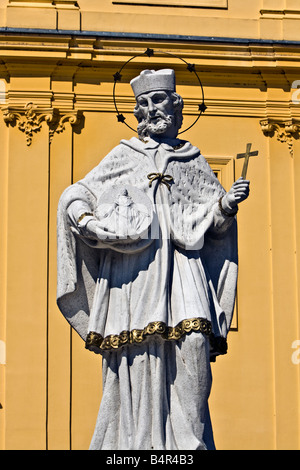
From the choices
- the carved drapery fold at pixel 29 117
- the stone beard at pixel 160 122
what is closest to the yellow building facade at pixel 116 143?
the carved drapery fold at pixel 29 117

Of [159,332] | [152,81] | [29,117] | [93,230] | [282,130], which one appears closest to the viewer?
[159,332]

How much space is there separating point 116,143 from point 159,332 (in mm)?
11726

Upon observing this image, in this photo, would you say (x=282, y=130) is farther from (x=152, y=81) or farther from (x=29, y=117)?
(x=152, y=81)

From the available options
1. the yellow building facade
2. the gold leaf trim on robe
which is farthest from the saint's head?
the yellow building facade

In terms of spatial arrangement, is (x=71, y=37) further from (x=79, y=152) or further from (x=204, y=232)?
(x=204, y=232)

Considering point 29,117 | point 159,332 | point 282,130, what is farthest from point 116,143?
point 159,332

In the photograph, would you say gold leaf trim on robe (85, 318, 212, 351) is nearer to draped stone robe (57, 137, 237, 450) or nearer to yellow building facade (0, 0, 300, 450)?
draped stone robe (57, 137, 237, 450)

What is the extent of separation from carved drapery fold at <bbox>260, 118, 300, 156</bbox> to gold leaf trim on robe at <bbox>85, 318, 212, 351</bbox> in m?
12.1

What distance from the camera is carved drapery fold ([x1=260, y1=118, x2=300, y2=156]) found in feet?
85.5

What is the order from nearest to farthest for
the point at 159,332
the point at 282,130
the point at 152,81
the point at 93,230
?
the point at 159,332 < the point at 93,230 < the point at 152,81 < the point at 282,130

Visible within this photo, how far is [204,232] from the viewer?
14.4 metres

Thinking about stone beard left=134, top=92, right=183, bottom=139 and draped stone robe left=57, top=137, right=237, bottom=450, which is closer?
draped stone robe left=57, top=137, right=237, bottom=450

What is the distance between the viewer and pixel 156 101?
580 inches

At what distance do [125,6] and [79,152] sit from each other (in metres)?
1.82
